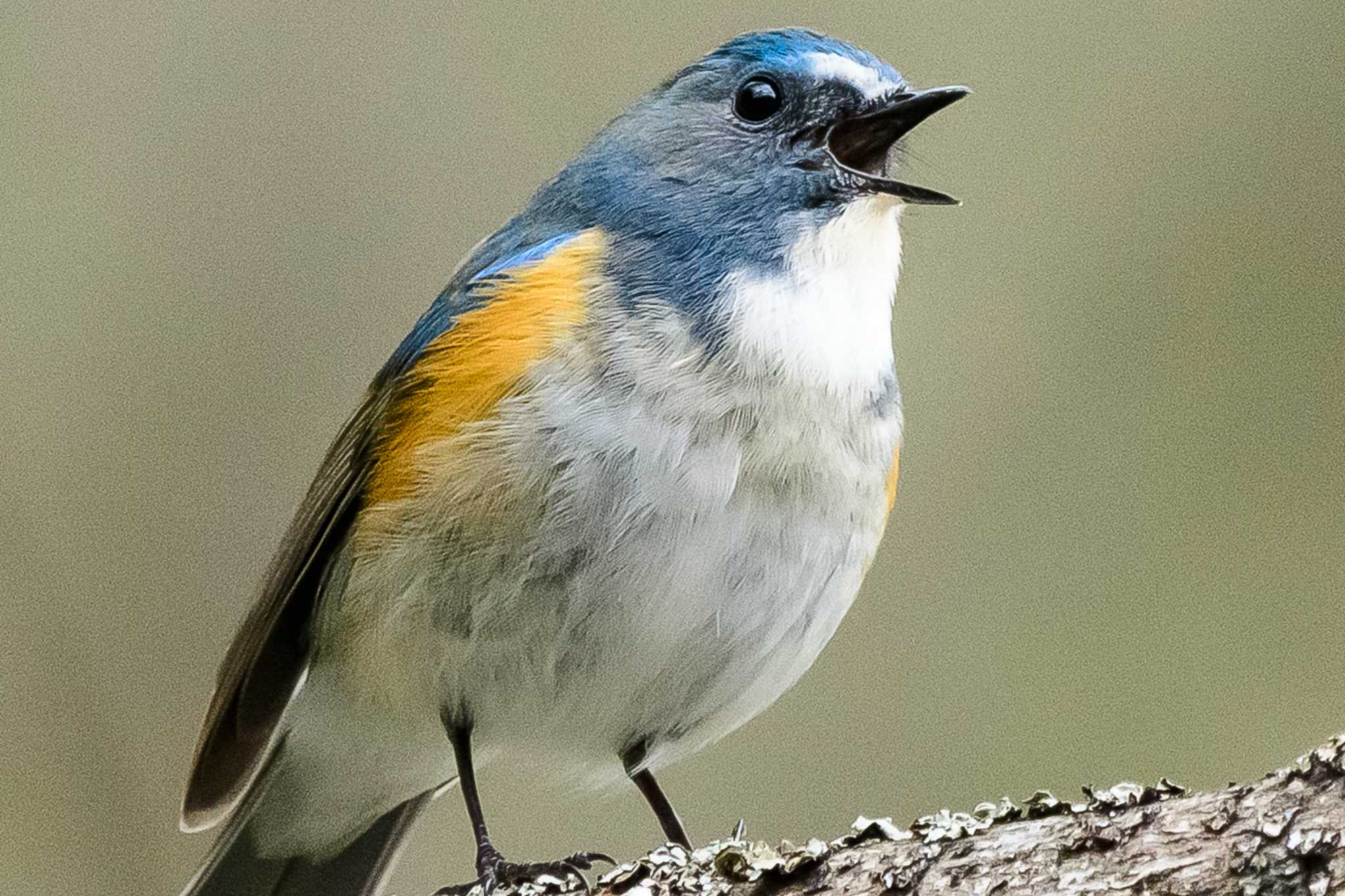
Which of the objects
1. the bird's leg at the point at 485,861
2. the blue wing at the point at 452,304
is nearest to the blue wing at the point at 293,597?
the blue wing at the point at 452,304

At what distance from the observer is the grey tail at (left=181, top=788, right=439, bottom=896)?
388 centimetres

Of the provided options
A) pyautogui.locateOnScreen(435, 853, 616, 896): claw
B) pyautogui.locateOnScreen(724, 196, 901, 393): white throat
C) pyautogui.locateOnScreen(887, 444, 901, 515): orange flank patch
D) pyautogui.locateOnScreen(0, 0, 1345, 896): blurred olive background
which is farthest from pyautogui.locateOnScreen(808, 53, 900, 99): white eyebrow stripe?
pyautogui.locateOnScreen(435, 853, 616, 896): claw

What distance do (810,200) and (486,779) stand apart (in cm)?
234

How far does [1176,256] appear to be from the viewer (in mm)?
4793

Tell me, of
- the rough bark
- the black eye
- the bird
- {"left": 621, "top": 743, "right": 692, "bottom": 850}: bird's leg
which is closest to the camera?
the rough bark

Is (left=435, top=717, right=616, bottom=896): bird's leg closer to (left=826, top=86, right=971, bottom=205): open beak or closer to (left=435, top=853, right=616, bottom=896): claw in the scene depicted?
(left=435, top=853, right=616, bottom=896): claw

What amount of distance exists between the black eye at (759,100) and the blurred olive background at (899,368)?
92 cm

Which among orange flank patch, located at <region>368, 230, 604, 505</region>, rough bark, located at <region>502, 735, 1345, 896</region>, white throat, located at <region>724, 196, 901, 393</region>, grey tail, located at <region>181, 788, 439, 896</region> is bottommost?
rough bark, located at <region>502, 735, 1345, 896</region>

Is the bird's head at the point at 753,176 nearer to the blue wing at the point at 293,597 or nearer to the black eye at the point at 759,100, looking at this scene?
the black eye at the point at 759,100

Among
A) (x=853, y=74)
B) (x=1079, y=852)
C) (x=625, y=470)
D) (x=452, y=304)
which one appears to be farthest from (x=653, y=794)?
(x=853, y=74)

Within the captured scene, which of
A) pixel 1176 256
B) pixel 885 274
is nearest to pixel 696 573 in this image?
pixel 885 274

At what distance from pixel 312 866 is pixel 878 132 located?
84.5 inches

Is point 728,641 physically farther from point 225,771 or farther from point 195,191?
point 195,191

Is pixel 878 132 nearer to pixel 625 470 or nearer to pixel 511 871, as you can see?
pixel 625 470
